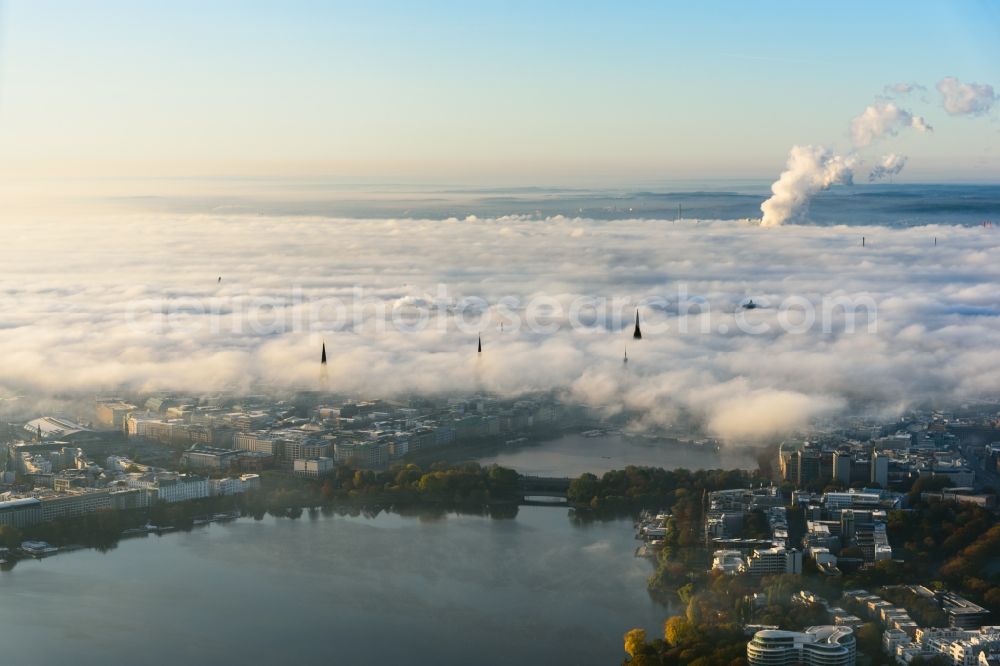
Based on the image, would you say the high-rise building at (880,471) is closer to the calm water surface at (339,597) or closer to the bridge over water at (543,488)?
the calm water surface at (339,597)

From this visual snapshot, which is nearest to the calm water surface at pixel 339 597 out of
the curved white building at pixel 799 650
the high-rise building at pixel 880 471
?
the curved white building at pixel 799 650

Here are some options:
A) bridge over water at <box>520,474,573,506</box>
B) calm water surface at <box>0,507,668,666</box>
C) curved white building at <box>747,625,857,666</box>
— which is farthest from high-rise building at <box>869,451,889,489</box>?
curved white building at <box>747,625,857,666</box>

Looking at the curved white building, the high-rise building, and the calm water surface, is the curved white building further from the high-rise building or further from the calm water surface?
the high-rise building

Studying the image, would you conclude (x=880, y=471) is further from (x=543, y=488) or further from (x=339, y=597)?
(x=339, y=597)

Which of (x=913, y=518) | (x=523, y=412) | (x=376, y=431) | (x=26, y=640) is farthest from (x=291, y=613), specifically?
(x=523, y=412)

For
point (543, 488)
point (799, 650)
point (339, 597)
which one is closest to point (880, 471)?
point (543, 488)
